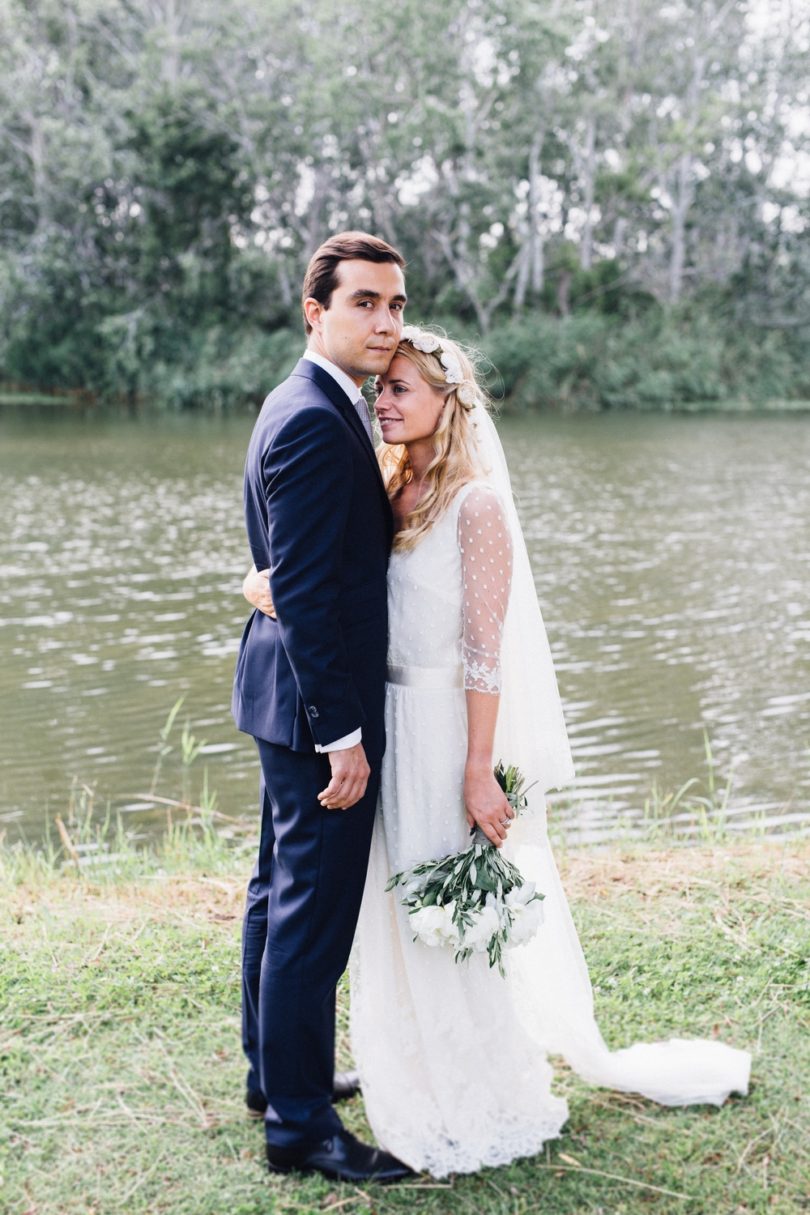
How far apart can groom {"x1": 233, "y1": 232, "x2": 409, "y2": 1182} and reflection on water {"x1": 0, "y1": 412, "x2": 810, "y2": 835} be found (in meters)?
3.74

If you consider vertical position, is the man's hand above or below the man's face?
below

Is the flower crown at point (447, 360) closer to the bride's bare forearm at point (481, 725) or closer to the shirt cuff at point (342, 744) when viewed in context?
the bride's bare forearm at point (481, 725)

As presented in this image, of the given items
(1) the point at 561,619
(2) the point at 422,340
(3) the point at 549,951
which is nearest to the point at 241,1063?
(3) the point at 549,951

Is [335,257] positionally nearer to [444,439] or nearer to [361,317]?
[361,317]

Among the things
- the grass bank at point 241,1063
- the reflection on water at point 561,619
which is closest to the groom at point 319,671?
the grass bank at point 241,1063

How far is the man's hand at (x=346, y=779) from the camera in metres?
2.83

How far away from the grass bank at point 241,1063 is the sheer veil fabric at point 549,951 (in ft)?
0.25

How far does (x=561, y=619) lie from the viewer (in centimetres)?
1176

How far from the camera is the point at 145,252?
39344 millimetres

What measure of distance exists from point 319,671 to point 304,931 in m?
0.66

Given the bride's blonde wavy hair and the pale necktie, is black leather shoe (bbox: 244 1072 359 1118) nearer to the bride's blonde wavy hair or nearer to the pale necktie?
the bride's blonde wavy hair

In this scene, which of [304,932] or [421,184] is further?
[421,184]

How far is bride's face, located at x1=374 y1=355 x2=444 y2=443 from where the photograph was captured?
3.02 m

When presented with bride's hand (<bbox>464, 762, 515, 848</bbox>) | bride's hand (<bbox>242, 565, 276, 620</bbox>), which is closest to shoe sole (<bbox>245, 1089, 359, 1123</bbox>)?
bride's hand (<bbox>464, 762, 515, 848</bbox>)
